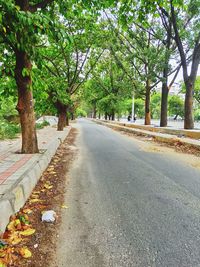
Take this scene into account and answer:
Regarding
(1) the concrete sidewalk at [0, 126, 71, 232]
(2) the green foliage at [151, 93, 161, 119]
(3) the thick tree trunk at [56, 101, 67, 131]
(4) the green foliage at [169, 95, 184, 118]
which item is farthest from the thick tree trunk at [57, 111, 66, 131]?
(2) the green foliage at [151, 93, 161, 119]

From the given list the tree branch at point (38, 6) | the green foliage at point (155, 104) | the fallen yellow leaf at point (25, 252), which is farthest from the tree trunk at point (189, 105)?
the green foliage at point (155, 104)

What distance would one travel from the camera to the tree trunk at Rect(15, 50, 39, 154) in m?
6.04

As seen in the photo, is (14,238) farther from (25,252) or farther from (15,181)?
(15,181)

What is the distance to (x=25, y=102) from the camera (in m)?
6.38

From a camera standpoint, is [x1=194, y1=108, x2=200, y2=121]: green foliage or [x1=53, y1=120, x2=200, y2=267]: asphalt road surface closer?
[x1=53, y1=120, x2=200, y2=267]: asphalt road surface

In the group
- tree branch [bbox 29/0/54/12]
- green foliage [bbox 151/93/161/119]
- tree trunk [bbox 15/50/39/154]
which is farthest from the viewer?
green foliage [bbox 151/93/161/119]

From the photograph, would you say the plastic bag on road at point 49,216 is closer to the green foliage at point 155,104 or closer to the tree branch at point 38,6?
the tree branch at point 38,6

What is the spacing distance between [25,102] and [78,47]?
42.9ft

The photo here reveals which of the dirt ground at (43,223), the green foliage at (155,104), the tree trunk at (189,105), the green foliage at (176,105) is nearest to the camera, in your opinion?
the dirt ground at (43,223)

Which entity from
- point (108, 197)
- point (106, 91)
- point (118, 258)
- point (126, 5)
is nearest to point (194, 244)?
point (118, 258)

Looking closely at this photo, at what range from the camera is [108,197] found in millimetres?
4125

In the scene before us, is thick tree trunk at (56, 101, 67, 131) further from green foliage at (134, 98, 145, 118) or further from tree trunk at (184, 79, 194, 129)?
green foliage at (134, 98, 145, 118)

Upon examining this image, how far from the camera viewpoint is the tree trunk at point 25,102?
604 centimetres

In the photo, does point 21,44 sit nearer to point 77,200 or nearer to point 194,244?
point 77,200
